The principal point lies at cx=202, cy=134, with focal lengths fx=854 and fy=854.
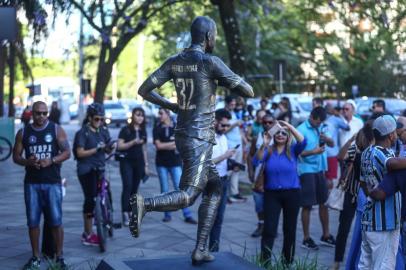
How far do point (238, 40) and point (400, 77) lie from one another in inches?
940

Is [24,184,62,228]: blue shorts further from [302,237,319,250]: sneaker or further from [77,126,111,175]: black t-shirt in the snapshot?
[302,237,319,250]: sneaker

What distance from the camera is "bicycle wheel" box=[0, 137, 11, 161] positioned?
864 inches

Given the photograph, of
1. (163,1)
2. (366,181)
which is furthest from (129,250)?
A: (163,1)

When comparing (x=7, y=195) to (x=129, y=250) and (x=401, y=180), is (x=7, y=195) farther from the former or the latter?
(x=401, y=180)

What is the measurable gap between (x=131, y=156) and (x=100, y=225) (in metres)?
2.27

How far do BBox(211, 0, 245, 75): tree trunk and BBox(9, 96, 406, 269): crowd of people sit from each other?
5.44 meters

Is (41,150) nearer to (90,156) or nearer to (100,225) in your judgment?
(100,225)

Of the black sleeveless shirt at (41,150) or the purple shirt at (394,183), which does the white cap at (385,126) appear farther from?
the black sleeveless shirt at (41,150)

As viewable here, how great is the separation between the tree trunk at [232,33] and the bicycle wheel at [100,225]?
899 cm

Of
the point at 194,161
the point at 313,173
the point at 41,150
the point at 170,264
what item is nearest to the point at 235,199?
the point at 313,173

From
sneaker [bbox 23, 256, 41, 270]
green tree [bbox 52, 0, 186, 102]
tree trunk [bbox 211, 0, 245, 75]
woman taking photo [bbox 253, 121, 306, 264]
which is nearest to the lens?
sneaker [bbox 23, 256, 41, 270]

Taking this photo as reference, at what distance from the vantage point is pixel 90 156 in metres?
10.6

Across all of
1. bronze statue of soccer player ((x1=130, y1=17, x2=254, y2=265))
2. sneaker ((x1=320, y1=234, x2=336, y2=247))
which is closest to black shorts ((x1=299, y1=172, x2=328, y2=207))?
sneaker ((x1=320, y1=234, x2=336, y2=247))

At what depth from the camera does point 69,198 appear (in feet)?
49.7
